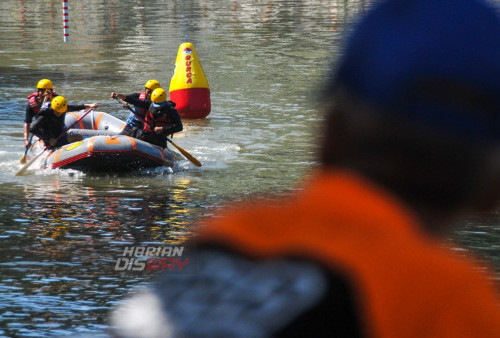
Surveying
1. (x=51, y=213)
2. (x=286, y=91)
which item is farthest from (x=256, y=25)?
(x=51, y=213)

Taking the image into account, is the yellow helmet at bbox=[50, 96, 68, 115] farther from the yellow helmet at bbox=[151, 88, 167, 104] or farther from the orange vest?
the orange vest

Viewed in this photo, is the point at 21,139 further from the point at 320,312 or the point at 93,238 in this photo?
the point at 320,312

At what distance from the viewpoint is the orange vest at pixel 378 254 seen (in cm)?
110

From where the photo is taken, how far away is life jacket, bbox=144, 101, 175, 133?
17.7 meters

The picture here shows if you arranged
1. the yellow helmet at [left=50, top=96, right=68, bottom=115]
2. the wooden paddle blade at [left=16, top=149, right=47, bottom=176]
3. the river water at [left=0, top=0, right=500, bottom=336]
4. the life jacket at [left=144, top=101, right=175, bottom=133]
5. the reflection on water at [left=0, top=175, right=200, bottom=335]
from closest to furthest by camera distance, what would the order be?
the reflection on water at [left=0, top=175, right=200, bottom=335] → the river water at [left=0, top=0, right=500, bottom=336] → the wooden paddle blade at [left=16, top=149, right=47, bottom=176] → the yellow helmet at [left=50, top=96, right=68, bottom=115] → the life jacket at [left=144, top=101, right=175, bottom=133]

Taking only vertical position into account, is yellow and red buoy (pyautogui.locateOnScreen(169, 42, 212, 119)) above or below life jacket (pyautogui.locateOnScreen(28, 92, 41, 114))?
below

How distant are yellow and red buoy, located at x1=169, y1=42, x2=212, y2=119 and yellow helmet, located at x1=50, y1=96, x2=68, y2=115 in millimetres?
6146

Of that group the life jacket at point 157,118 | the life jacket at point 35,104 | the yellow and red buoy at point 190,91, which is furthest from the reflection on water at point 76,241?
the yellow and red buoy at point 190,91

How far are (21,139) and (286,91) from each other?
929 cm

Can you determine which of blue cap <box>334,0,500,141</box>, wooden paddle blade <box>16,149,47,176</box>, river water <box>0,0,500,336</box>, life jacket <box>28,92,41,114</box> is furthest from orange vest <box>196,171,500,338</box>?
life jacket <box>28,92,41,114</box>

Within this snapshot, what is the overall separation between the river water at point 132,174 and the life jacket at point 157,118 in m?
0.92

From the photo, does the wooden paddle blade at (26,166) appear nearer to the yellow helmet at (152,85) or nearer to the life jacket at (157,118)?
the life jacket at (157,118)

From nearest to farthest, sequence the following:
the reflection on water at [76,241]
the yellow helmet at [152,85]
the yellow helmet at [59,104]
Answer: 1. the reflection on water at [76,241]
2. the yellow helmet at [59,104]
3. the yellow helmet at [152,85]

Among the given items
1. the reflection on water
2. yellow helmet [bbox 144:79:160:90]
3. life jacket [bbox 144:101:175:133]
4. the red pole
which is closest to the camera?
the reflection on water
